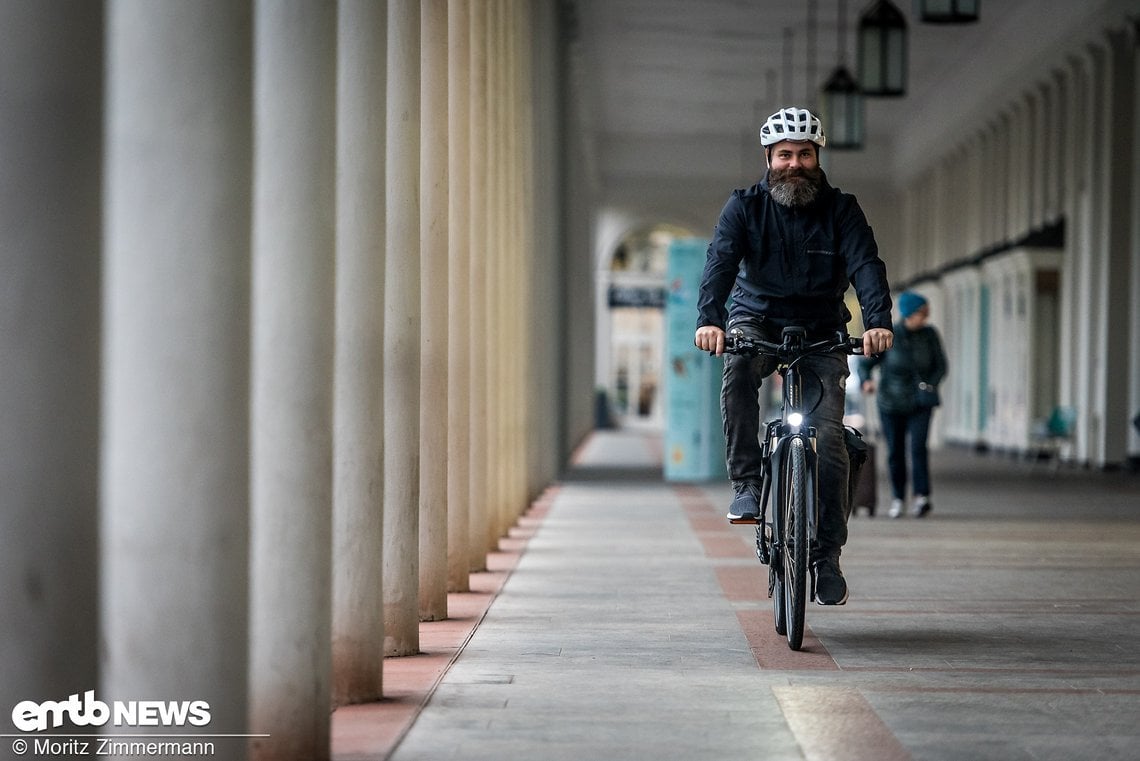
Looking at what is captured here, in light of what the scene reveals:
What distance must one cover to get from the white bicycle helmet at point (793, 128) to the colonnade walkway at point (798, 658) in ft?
6.14

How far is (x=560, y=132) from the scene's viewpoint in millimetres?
19328

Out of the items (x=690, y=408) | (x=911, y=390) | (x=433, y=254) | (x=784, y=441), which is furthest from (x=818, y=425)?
(x=690, y=408)

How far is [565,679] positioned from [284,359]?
1584 mm

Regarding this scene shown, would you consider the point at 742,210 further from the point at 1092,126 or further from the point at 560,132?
the point at 1092,126

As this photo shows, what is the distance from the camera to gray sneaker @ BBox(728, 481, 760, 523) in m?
5.91

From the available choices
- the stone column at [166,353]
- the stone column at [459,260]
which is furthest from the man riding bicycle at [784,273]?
the stone column at [166,353]

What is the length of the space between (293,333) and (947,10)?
9.44 meters

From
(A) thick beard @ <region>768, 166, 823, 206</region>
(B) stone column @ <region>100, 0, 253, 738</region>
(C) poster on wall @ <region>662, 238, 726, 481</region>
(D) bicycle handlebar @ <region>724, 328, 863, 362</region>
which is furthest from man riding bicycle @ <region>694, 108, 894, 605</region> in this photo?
(C) poster on wall @ <region>662, 238, 726, 481</region>

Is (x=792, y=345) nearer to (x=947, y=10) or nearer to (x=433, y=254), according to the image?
(x=433, y=254)

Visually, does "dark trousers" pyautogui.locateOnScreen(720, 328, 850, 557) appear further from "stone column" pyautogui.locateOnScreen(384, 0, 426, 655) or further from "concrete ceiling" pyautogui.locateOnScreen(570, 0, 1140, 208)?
"concrete ceiling" pyautogui.locateOnScreen(570, 0, 1140, 208)

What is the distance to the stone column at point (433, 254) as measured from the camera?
6734mm

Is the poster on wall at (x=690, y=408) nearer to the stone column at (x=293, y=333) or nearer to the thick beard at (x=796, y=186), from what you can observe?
the thick beard at (x=796, y=186)

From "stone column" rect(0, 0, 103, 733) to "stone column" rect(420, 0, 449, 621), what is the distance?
3.63m

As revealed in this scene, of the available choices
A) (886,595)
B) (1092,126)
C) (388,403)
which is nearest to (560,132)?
(1092,126)
